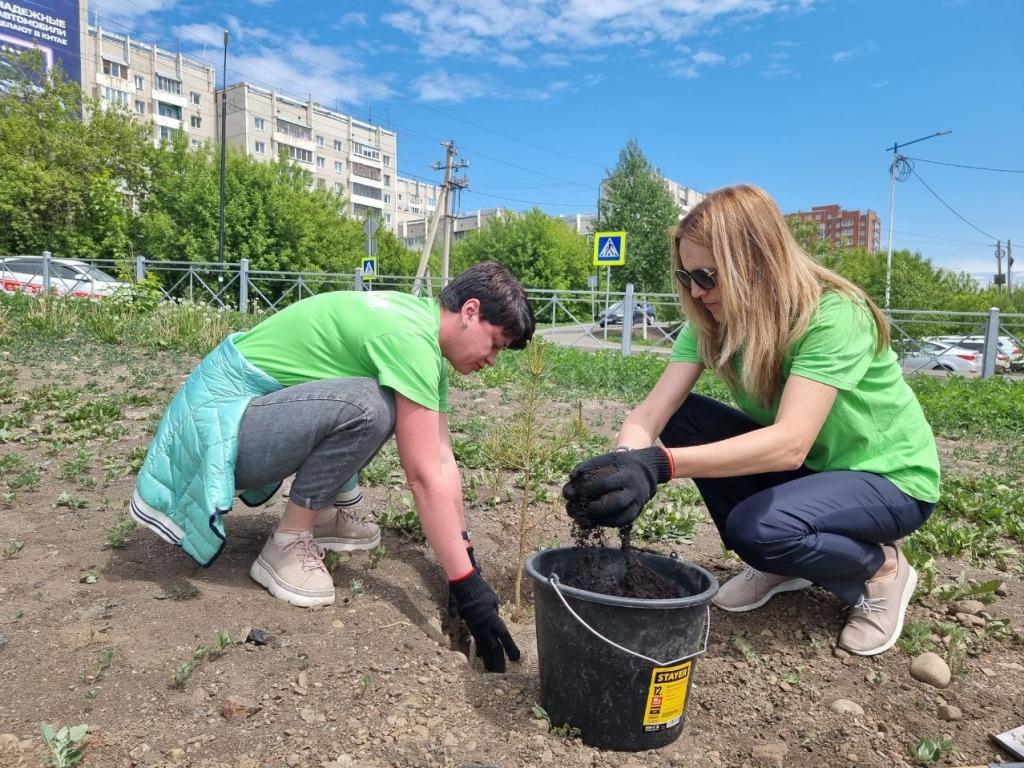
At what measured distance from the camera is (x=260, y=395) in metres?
2.24

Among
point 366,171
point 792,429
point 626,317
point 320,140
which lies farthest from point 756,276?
point 366,171

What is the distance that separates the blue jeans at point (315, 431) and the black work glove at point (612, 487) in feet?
2.11

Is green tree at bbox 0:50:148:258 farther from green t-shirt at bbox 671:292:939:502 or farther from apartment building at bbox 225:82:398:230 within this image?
apartment building at bbox 225:82:398:230

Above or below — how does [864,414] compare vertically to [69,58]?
below

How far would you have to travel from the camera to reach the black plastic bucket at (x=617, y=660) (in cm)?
160

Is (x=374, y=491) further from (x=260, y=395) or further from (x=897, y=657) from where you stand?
(x=897, y=657)

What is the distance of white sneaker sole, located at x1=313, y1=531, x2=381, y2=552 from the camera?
259 cm

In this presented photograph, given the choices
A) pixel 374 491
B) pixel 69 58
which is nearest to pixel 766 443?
pixel 374 491

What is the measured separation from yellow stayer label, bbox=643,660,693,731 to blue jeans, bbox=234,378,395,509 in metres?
1.01

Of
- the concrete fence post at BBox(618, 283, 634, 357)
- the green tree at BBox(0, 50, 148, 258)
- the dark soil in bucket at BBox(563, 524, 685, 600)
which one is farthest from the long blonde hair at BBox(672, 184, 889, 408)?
the green tree at BBox(0, 50, 148, 258)

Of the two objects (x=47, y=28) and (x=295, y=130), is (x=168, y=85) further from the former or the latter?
(x=47, y=28)

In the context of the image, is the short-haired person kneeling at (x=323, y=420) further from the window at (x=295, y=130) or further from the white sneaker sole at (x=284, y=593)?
the window at (x=295, y=130)

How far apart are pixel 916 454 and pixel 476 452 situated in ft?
7.49

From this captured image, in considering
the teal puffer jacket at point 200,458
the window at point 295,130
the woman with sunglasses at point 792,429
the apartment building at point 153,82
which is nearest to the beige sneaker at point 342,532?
the teal puffer jacket at point 200,458
